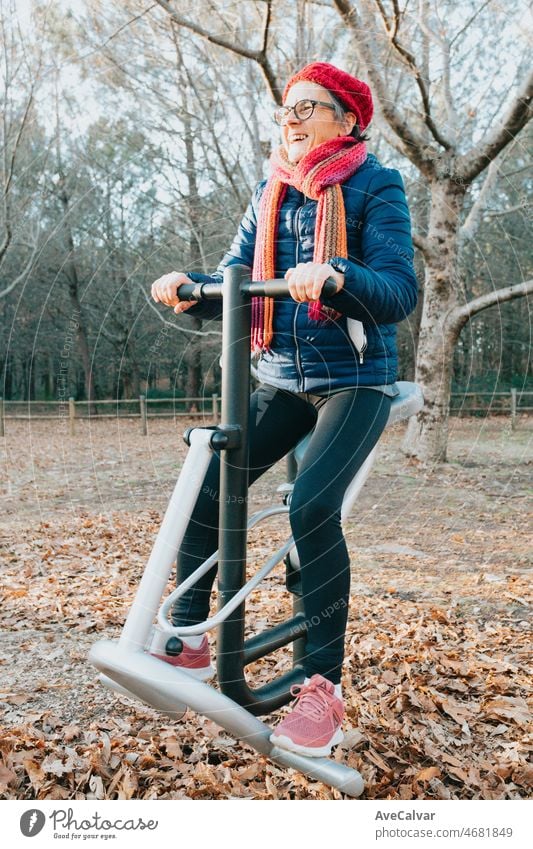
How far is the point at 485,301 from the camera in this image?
716 cm

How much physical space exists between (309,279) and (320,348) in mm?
368

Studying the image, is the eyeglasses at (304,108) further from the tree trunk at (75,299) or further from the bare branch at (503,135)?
the bare branch at (503,135)

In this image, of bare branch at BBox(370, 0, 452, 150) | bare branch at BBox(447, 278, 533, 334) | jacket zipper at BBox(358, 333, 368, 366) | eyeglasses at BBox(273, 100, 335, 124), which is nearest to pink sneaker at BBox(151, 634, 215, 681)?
jacket zipper at BBox(358, 333, 368, 366)

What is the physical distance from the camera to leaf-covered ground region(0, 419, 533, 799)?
214cm

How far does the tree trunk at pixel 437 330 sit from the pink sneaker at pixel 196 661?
544 centimetres

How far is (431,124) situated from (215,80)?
3.18 meters

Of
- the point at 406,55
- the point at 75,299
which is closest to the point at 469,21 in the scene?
the point at 406,55

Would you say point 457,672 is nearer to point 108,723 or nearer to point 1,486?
point 108,723

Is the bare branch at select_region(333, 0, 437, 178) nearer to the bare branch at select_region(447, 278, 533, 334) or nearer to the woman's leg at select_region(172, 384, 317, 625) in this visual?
the bare branch at select_region(447, 278, 533, 334)

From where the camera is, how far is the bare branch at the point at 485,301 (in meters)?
7.21

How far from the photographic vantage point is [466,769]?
219cm

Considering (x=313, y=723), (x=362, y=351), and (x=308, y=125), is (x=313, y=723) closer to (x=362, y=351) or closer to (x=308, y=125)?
(x=362, y=351)

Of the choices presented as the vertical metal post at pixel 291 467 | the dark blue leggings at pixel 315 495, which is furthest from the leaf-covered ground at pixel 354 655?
the vertical metal post at pixel 291 467
